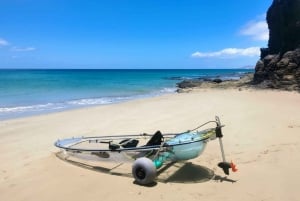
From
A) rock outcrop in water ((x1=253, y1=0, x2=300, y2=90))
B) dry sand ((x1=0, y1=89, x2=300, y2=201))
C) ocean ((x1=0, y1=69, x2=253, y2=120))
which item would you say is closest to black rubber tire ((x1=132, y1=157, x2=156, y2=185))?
dry sand ((x1=0, y1=89, x2=300, y2=201))

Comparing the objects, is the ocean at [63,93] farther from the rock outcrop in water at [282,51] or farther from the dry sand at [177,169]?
the rock outcrop in water at [282,51]

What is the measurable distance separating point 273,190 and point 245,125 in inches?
238

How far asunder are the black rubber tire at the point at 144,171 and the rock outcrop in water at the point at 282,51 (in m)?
22.5

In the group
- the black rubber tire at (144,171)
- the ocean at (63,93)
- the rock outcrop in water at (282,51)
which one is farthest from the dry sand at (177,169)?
the rock outcrop in water at (282,51)

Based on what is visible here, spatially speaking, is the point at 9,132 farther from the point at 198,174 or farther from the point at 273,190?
the point at 273,190

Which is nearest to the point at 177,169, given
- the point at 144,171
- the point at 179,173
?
the point at 179,173

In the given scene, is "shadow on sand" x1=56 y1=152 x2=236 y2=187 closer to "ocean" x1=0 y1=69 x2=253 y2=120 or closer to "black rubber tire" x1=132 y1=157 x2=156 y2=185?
"black rubber tire" x1=132 y1=157 x2=156 y2=185

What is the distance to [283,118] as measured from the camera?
12375mm

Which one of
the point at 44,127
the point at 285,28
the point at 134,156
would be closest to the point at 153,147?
the point at 134,156

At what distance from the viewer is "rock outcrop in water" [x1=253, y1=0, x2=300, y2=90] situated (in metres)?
26.8

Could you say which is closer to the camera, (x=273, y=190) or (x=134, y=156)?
(x=273, y=190)

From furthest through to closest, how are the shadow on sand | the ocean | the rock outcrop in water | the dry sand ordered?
the rock outcrop in water < the ocean < the shadow on sand < the dry sand

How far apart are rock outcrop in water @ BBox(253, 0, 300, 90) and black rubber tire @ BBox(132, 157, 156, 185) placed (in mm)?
22488

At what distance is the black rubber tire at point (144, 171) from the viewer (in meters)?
5.88
